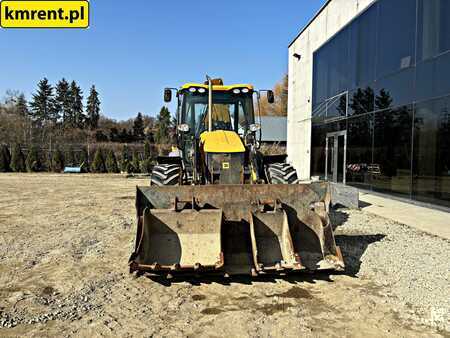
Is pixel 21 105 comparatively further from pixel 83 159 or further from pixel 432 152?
pixel 432 152

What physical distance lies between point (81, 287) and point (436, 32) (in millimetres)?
10645

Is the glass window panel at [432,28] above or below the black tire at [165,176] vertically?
above

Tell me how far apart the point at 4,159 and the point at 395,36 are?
26.8 m

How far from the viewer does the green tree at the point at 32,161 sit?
91.1ft

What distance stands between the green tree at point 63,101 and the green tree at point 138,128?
10.2 meters

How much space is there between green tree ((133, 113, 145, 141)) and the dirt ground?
56.9 m

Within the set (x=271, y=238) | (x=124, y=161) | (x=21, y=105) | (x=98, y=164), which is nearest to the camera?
(x=271, y=238)

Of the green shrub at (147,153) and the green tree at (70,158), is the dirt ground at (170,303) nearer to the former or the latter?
the green shrub at (147,153)

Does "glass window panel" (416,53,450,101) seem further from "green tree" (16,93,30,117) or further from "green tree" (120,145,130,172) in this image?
"green tree" (16,93,30,117)

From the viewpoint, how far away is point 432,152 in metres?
10.4

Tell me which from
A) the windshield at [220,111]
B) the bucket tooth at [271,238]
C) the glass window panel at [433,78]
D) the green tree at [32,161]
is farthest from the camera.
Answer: the green tree at [32,161]

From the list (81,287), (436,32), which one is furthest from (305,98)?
(81,287)

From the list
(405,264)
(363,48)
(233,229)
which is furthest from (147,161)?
(405,264)

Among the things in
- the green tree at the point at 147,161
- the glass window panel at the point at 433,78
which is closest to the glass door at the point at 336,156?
the glass window panel at the point at 433,78
